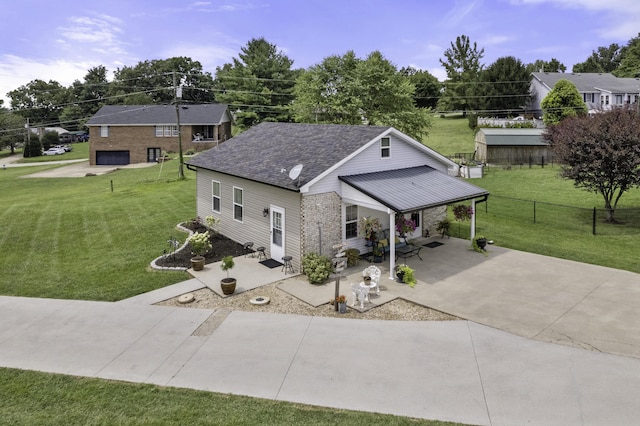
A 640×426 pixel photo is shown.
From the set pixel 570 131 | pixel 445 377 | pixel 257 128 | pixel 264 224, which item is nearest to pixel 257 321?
pixel 445 377

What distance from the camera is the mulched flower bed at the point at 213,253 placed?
1688cm

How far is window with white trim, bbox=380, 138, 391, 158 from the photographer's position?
59.1 feet

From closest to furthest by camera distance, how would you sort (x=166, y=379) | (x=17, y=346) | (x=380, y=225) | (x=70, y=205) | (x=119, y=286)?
(x=166, y=379) → (x=17, y=346) → (x=119, y=286) → (x=380, y=225) → (x=70, y=205)

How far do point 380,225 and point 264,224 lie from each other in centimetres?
466

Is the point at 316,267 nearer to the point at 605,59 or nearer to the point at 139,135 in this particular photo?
the point at 139,135

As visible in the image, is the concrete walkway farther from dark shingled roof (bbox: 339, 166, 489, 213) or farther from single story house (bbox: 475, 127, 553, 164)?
single story house (bbox: 475, 127, 553, 164)

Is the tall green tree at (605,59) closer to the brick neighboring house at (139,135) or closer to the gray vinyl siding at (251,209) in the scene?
the brick neighboring house at (139,135)

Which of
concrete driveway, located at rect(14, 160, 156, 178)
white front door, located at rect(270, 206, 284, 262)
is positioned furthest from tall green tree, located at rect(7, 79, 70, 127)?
white front door, located at rect(270, 206, 284, 262)

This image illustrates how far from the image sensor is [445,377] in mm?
9078

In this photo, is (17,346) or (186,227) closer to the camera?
(17,346)

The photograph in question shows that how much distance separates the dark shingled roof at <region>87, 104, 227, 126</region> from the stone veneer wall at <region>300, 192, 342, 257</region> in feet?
148

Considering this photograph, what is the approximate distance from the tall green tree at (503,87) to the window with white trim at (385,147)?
5131 cm

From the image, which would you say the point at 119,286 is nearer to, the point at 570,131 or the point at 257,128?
the point at 257,128

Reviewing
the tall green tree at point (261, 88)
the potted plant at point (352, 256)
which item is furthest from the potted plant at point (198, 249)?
the tall green tree at point (261, 88)
